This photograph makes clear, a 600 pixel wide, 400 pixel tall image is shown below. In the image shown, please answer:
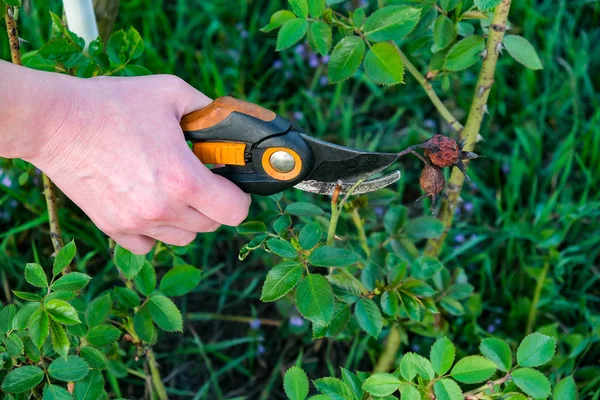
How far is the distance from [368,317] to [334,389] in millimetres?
190

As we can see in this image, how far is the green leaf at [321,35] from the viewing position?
1.35 metres

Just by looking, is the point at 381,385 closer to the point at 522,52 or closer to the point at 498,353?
the point at 498,353

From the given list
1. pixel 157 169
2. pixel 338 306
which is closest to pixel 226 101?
pixel 157 169

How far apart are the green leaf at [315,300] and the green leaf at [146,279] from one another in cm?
40

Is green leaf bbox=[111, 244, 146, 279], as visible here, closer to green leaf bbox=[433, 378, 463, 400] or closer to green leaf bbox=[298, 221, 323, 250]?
green leaf bbox=[298, 221, 323, 250]

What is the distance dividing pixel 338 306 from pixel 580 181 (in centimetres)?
126

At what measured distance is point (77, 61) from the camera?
140cm

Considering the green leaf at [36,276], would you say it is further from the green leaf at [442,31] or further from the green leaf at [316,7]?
the green leaf at [442,31]

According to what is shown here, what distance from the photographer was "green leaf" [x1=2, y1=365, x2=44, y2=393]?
3.92 ft

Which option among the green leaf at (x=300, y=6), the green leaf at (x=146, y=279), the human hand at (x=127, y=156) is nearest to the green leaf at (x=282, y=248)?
the human hand at (x=127, y=156)

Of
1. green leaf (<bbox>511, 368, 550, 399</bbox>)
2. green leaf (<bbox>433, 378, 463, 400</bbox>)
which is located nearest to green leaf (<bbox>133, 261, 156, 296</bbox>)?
green leaf (<bbox>433, 378, 463, 400</bbox>)

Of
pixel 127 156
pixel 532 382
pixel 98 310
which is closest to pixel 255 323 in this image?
pixel 98 310

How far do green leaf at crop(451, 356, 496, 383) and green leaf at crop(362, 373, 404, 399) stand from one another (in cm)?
10

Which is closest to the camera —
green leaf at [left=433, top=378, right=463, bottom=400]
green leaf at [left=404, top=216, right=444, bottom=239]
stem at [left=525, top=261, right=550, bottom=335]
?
green leaf at [left=433, top=378, right=463, bottom=400]
